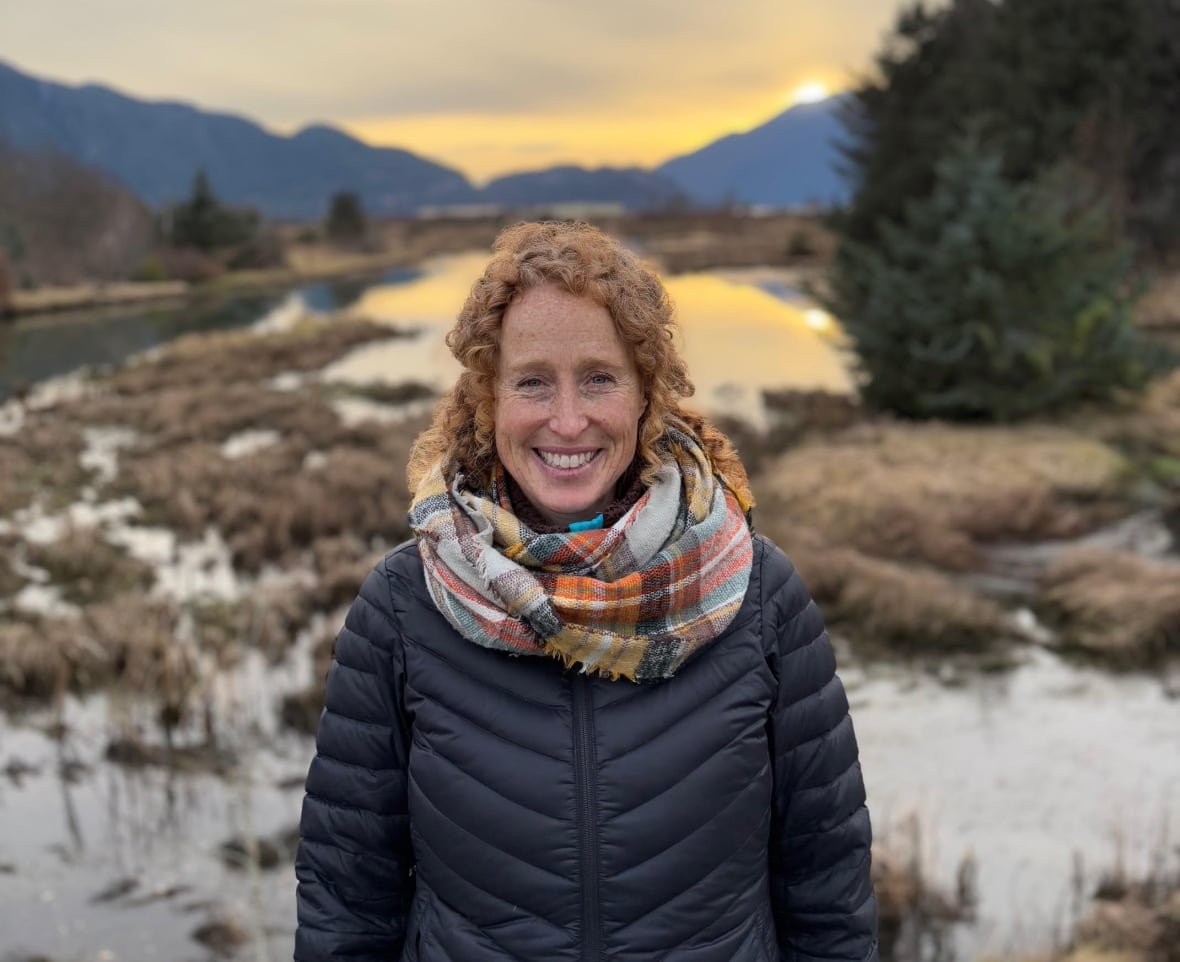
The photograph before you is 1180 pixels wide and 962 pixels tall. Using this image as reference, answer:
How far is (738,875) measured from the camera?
1.71 meters

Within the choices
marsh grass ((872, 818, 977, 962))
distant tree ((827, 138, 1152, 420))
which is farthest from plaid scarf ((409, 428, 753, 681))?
distant tree ((827, 138, 1152, 420))

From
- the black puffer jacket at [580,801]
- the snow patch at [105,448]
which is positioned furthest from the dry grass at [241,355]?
the black puffer jacket at [580,801]

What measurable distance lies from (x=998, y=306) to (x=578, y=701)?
12109 mm

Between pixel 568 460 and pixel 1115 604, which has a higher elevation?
pixel 568 460

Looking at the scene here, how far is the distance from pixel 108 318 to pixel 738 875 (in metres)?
38.4

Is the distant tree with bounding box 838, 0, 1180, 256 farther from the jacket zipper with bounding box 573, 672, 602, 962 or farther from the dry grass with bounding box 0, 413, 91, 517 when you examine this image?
the jacket zipper with bounding box 573, 672, 602, 962

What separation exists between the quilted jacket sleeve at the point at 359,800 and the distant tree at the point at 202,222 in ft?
176

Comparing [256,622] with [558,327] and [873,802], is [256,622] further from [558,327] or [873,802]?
[558,327]

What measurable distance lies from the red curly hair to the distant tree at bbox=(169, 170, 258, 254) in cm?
5346

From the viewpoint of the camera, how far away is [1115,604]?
7031 millimetres

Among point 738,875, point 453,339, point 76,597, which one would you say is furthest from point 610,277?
point 76,597

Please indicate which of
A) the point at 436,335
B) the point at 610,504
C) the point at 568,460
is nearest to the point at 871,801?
the point at 610,504

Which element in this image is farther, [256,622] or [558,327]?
[256,622]

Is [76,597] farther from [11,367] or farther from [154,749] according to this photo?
[11,367]
